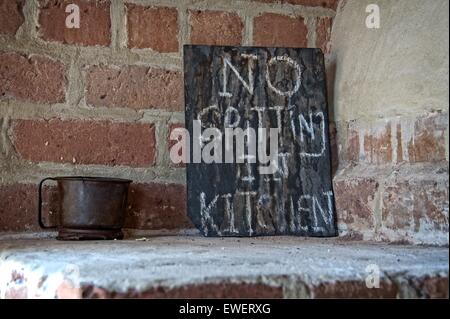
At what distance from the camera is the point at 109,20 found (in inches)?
48.4

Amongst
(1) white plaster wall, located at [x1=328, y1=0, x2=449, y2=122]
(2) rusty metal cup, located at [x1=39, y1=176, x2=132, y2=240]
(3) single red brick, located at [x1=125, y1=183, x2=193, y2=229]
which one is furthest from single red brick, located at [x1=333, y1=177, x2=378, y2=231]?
(2) rusty metal cup, located at [x1=39, y1=176, x2=132, y2=240]

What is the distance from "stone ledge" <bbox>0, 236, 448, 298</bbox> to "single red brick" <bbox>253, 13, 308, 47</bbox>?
1.80 feet

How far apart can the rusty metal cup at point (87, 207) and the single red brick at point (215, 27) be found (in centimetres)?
36

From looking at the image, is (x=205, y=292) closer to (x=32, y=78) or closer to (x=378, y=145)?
(x=378, y=145)

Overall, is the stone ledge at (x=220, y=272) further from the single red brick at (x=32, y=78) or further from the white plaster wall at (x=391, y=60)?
the single red brick at (x=32, y=78)

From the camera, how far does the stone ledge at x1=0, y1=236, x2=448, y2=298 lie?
0.59 metres

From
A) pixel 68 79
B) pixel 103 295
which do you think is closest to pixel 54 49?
pixel 68 79

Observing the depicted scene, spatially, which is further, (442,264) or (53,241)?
(53,241)

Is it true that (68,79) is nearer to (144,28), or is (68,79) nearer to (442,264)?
(144,28)

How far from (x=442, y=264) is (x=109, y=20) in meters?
0.81

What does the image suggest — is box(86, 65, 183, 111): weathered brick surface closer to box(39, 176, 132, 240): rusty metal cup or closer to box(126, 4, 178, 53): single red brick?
box(126, 4, 178, 53): single red brick

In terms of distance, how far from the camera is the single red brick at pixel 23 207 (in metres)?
1.15

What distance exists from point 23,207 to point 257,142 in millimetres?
457

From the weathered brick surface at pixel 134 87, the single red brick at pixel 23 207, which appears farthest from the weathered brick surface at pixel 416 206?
the single red brick at pixel 23 207
